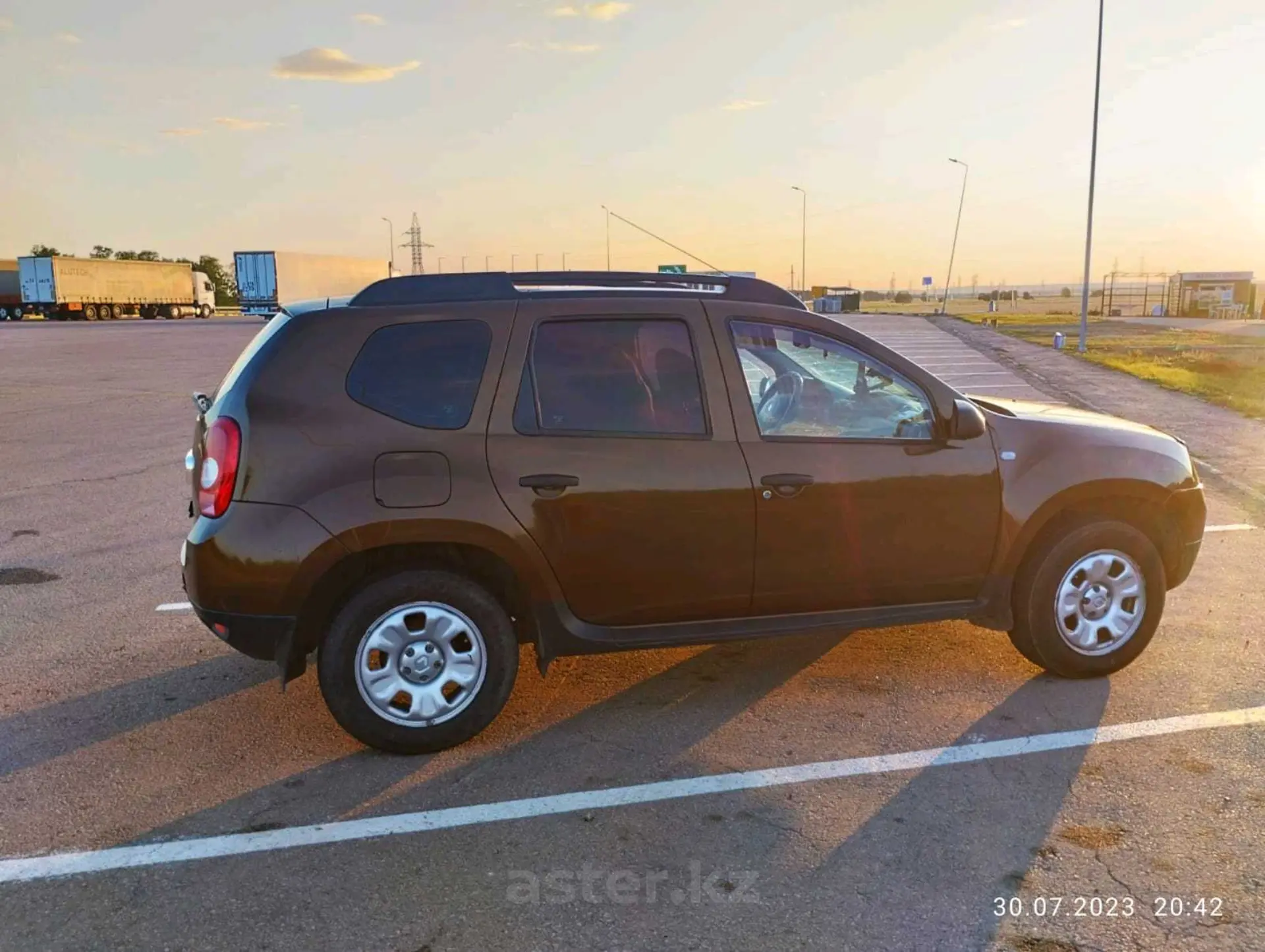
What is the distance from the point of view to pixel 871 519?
13.6 ft

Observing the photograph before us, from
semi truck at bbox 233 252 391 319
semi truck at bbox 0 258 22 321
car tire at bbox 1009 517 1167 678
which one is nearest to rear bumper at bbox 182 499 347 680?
car tire at bbox 1009 517 1167 678

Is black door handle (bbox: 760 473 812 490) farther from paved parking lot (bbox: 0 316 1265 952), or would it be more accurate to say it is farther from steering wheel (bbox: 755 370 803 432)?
paved parking lot (bbox: 0 316 1265 952)

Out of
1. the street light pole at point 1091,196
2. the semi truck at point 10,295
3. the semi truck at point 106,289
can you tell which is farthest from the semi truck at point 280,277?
the street light pole at point 1091,196

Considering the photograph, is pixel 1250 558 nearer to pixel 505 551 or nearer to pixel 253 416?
pixel 505 551

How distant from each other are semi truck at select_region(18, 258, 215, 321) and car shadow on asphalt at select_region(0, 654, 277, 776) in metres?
54.4

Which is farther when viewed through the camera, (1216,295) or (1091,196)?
(1216,295)

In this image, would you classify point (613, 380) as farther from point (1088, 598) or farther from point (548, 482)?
point (1088, 598)

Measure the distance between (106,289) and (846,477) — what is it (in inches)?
2347

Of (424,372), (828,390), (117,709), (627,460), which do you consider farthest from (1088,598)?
(117,709)

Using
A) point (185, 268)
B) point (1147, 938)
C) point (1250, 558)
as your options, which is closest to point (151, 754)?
point (1147, 938)

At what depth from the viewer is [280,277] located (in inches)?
1984

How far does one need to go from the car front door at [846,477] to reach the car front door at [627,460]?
0.40ft

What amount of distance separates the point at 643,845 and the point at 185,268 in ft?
215

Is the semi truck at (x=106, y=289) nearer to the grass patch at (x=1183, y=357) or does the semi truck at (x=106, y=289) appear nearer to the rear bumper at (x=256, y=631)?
the grass patch at (x=1183, y=357)
